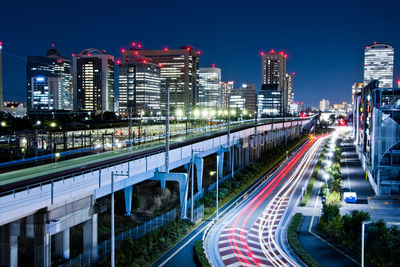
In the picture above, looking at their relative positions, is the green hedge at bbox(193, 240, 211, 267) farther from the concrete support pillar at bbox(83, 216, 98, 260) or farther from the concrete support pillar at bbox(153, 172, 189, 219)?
the concrete support pillar at bbox(83, 216, 98, 260)

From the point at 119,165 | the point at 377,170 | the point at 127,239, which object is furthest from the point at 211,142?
the point at 127,239

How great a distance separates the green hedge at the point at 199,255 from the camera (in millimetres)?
23447

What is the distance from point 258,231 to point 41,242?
16114 millimetres

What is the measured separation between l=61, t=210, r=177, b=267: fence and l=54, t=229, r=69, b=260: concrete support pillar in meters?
2.00

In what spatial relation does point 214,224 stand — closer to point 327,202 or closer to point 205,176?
point 327,202

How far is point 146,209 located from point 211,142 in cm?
1473

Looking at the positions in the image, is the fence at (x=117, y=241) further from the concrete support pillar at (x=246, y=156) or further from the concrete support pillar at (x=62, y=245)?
the concrete support pillar at (x=246, y=156)

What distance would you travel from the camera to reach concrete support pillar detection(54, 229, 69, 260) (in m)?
25.8

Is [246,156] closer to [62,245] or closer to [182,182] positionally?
[182,182]

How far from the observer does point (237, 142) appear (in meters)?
64.6

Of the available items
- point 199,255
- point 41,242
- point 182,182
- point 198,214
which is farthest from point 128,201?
point 41,242

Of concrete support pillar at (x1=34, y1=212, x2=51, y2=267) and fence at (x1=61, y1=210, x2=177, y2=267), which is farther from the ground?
concrete support pillar at (x1=34, y1=212, x2=51, y2=267)

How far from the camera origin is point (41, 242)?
2203 cm

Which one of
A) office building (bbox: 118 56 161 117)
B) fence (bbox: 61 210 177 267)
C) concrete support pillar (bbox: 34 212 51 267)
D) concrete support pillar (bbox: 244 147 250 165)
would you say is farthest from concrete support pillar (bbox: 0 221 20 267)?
office building (bbox: 118 56 161 117)
